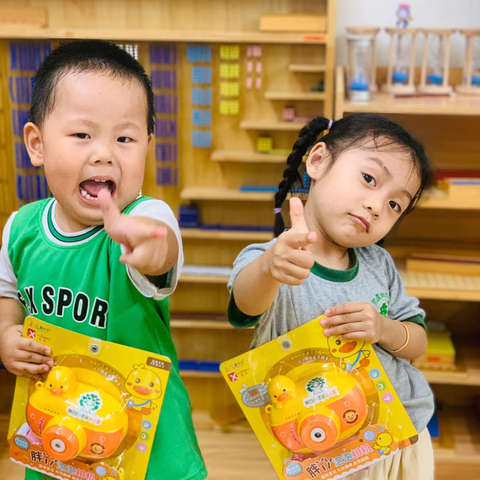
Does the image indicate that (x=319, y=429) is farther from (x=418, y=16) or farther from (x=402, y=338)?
(x=418, y=16)

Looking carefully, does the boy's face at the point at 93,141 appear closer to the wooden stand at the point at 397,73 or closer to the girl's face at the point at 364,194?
the girl's face at the point at 364,194

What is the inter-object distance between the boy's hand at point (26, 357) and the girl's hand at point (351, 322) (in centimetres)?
36

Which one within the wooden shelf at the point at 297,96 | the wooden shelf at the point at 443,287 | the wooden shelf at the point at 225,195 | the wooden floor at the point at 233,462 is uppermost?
the wooden shelf at the point at 297,96

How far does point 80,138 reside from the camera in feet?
2.42

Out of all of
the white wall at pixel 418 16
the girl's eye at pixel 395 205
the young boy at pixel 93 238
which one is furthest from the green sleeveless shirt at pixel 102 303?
the white wall at pixel 418 16

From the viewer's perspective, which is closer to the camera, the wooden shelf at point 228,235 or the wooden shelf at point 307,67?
the wooden shelf at point 307,67

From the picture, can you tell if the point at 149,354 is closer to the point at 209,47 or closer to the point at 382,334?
the point at 382,334

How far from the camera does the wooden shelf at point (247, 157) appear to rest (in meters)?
2.07

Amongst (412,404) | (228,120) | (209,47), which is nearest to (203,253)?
(228,120)

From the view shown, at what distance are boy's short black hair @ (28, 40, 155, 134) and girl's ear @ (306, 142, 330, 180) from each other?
0.24 metres

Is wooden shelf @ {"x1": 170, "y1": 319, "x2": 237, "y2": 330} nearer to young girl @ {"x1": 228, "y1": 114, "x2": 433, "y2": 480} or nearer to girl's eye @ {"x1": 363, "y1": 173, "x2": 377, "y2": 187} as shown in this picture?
young girl @ {"x1": 228, "y1": 114, "x2": 433, "y2": 480}

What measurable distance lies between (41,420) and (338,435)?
38cm

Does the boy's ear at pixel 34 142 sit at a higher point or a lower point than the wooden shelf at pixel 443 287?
higher

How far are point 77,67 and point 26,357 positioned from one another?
377mm
